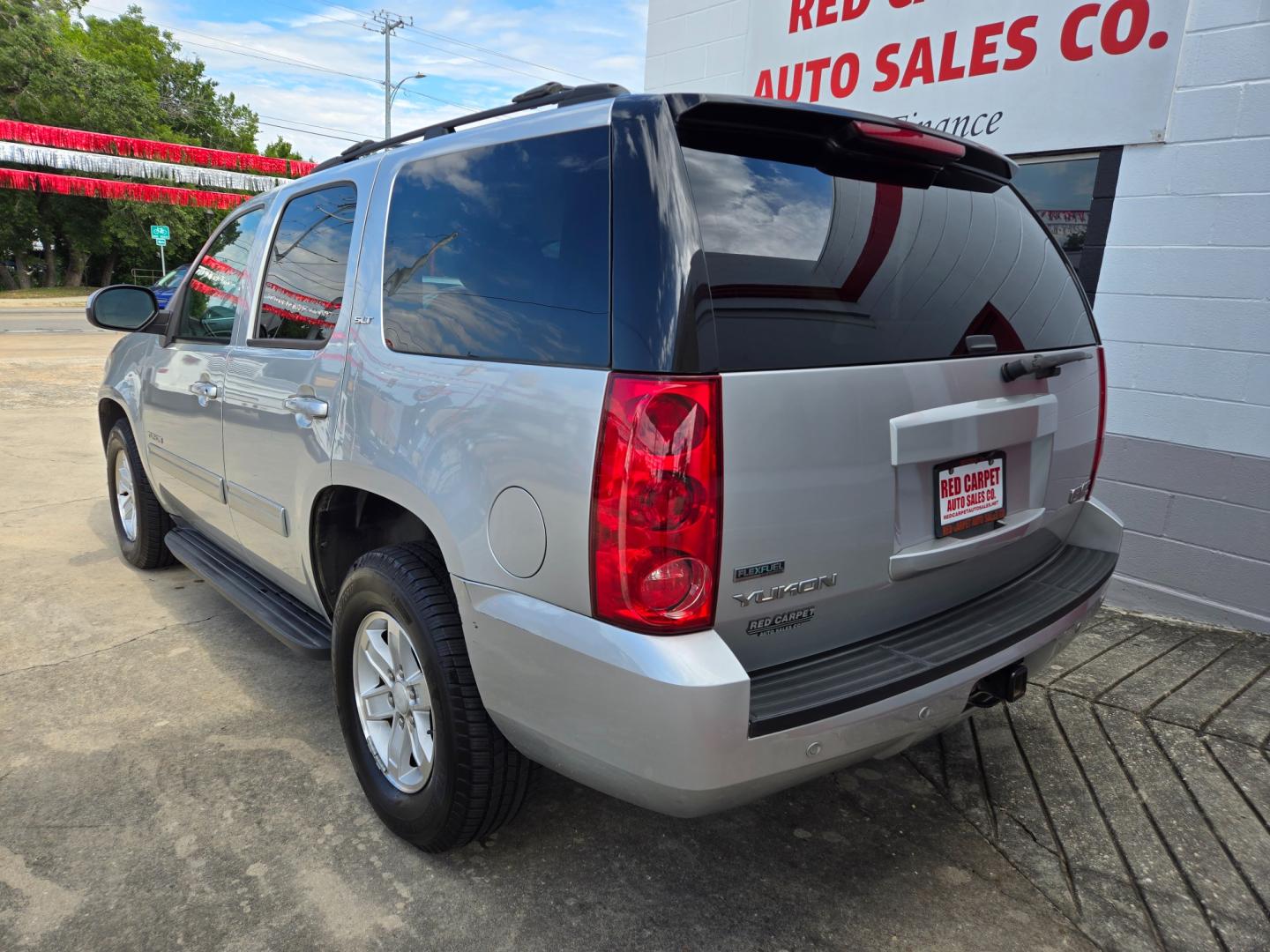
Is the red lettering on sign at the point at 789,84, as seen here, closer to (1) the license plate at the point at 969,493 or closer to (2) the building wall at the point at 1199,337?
(2) the building wall at the point at 1199,337

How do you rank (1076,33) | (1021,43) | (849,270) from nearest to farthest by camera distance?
(849,270)
(1076,33)
(1021,43)

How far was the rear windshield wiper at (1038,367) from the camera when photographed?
227 centimetres

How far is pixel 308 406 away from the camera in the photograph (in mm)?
2715

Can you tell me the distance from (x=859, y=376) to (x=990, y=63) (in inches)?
149

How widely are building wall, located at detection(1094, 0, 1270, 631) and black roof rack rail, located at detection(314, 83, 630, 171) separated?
3.20 meters

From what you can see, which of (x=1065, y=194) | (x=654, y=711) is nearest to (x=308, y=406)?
(x=654, y=711)

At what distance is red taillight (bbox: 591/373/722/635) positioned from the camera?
68.7 inches

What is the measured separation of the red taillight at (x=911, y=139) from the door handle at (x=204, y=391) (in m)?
2.53

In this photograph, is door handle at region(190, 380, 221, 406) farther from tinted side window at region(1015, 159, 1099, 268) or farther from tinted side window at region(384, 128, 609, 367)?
tinted side window at region(1015, 159, 1099, 268)

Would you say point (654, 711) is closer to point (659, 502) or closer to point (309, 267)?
point (659, 502)

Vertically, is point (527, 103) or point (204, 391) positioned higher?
point (527, 103)

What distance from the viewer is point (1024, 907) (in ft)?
7.64

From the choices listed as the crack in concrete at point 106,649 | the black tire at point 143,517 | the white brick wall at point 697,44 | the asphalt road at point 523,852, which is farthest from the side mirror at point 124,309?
the white brick wall at point 697,44

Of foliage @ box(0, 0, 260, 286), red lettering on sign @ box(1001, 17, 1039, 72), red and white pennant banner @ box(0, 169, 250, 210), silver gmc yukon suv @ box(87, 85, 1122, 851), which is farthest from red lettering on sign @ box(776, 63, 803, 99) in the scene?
foliage @ box(0, 0, 260, 286)
